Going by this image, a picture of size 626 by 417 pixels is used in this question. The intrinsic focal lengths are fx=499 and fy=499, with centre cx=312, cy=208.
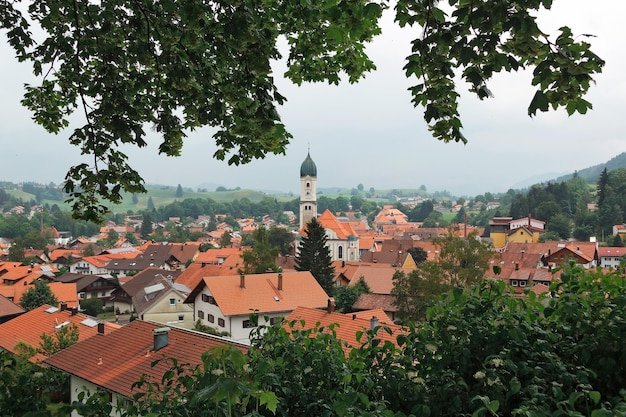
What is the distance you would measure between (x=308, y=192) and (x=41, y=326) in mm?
58676

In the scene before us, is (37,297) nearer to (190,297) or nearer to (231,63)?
(190,297)

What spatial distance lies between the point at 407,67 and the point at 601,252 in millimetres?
69347

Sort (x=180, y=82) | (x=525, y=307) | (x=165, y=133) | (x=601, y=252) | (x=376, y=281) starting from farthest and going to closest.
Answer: (x=601, y=252)
(x=376, y=281)
(x=165, y=133)
(x=180, y=82)
(x=525, y=307)

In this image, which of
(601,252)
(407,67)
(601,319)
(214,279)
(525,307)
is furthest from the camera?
(601,252)

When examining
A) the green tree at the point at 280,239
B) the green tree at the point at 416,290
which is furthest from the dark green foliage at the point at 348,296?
the green tree at the point at 280,239

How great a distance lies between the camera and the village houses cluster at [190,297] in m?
13.6

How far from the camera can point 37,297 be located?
118 ft

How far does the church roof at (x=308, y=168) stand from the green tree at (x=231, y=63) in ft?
244

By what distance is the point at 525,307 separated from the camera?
13.6ft

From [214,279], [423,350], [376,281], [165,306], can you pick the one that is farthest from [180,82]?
[376,281]

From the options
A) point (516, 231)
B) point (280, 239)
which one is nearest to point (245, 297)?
point (280, 239)

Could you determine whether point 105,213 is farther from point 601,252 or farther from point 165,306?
point 601,252

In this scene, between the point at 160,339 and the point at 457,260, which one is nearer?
the point at 160,339

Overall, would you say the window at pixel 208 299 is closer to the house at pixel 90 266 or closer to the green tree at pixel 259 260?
the green tree at pixel 259 260
